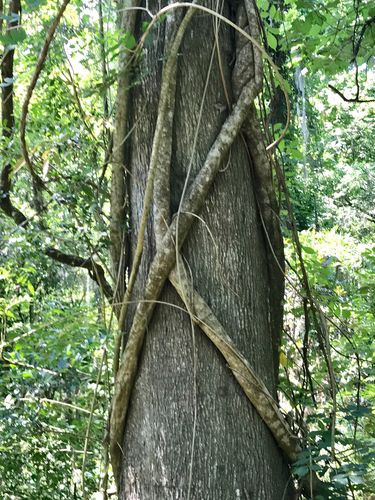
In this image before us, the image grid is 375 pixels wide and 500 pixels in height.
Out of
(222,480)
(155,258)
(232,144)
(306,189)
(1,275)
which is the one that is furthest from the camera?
(306,189)

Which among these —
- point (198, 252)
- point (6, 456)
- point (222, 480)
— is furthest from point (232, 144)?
point (6, 456)

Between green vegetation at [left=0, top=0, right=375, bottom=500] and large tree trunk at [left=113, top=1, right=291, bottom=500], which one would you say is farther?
green vegetation at [left=0, top=0, right=375, bottom=500]

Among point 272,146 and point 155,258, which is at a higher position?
point 272,146

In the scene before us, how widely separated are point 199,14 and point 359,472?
1.39m

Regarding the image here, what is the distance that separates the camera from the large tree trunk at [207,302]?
1.58 meters

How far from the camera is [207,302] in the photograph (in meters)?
1.67

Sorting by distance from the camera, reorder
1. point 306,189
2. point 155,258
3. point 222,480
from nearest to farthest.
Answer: point 222,480 < point 155,258 < point 306,189

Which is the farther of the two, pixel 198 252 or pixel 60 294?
pixel 60 294

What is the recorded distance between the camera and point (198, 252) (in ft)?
5.64

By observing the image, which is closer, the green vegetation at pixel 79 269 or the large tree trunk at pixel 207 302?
the large tree trunk at pixel 207 302

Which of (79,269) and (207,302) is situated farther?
(79,269)

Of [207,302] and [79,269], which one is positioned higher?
[79,269]

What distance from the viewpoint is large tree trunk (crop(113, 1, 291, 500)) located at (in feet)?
5.17

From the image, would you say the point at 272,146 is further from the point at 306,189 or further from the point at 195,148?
the point at 306,189
